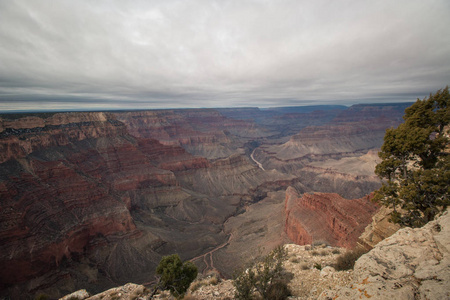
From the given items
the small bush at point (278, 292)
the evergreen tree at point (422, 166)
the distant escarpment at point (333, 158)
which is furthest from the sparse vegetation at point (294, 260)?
the distant escarpment at point (333, 158)

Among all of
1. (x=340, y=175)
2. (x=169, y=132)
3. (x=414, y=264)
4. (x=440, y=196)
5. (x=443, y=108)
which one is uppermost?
(x=443, y=108)

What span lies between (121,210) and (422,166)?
46.5 metres

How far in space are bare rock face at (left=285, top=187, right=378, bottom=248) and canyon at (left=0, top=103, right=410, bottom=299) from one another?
153 mm

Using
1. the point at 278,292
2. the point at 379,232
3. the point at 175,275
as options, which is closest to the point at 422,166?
the point at 379,232

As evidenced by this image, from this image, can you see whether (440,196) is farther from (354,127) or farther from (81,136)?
(354,127)

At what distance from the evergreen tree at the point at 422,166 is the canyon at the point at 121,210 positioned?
29.1 feet

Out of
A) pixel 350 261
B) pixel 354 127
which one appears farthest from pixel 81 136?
pixel 354 127

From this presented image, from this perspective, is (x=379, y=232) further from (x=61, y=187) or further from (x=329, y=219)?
(x=61, y=187)

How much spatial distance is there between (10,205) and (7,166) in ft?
34.0

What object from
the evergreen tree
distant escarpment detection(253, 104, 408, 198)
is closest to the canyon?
distant escarpment detection(253, 104, 408, 198)

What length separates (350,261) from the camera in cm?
1293

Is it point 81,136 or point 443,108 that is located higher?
point 443,108

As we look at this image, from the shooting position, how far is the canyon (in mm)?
31250

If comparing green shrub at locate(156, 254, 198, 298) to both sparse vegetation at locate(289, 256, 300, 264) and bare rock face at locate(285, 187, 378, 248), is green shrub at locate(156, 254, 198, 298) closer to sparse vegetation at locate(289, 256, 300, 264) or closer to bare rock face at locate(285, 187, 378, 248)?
sparse vegetation at locate(289, 256, 300, 264)
